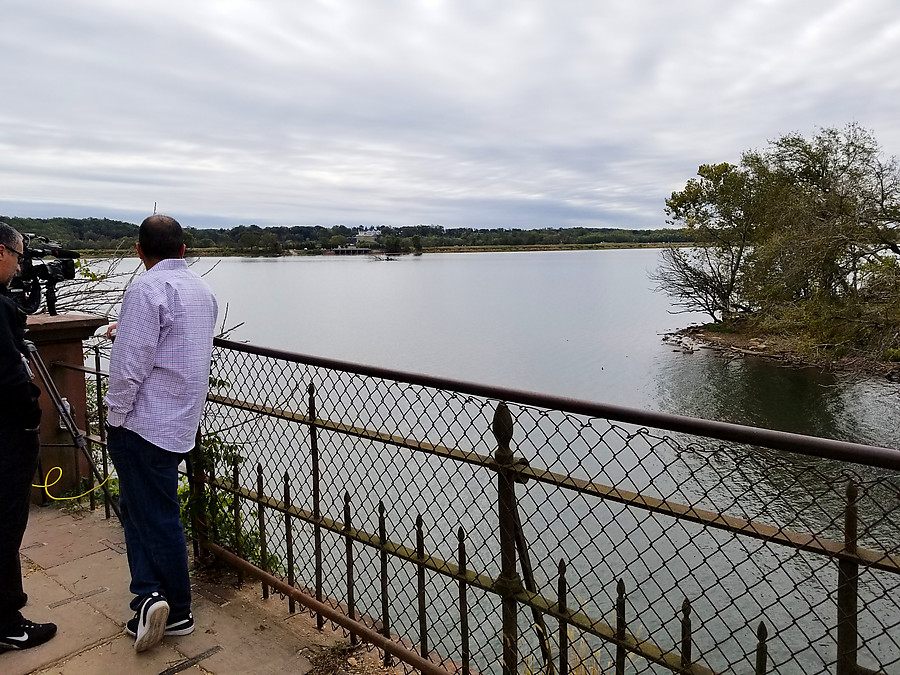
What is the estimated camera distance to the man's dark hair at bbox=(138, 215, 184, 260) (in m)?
2.46

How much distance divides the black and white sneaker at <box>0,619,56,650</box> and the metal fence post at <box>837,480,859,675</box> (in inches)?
109

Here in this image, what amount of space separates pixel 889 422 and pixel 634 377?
707cm

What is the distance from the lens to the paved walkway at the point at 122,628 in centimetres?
248

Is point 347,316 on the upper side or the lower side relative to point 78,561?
lower

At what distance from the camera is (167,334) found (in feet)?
7.79

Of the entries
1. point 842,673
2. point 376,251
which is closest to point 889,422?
point 842,673

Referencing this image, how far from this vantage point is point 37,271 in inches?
122

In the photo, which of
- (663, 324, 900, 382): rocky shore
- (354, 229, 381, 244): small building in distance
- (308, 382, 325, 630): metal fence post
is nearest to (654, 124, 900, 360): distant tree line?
(663, 324, 900, 382): rocky shore

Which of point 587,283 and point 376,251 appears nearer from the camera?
point 587,283

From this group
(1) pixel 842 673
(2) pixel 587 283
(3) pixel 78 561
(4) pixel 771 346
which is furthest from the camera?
(2) pixel 587 283

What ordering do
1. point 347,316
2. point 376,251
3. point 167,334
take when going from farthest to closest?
point 376,251 < point 347,316 < point 167,334

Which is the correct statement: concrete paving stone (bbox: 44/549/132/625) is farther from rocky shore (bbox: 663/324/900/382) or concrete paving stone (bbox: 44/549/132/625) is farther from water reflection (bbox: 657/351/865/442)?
rocky shore (bbox: 663/324/900/382)

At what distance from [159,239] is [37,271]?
1052 mm

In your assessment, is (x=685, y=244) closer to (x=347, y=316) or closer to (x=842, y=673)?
(x=347, y=316)
